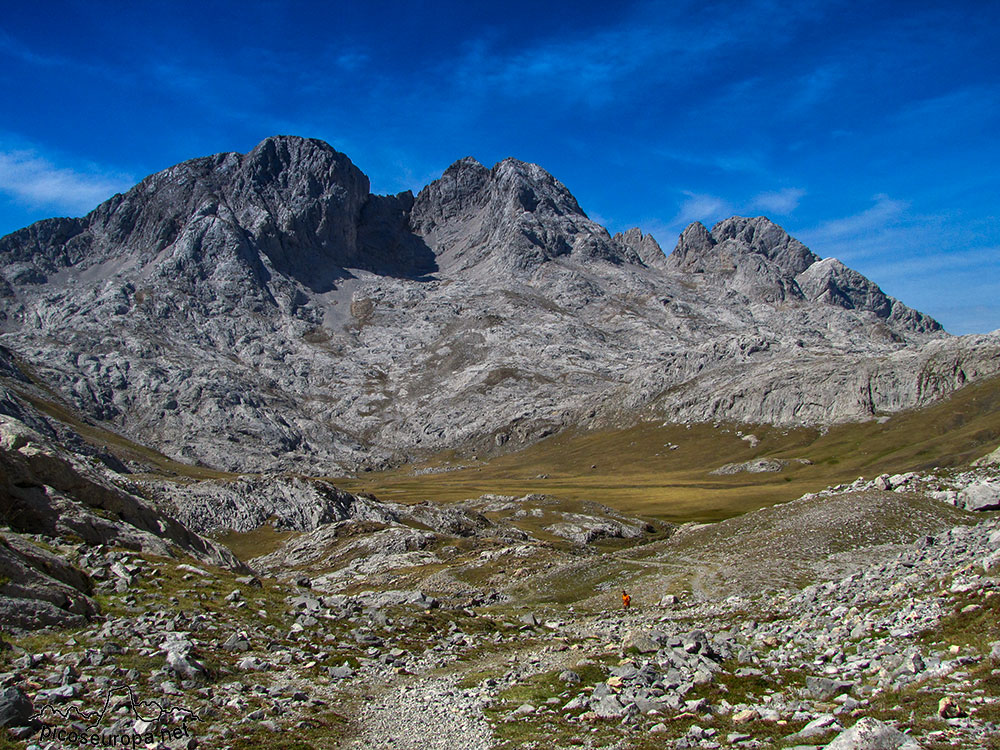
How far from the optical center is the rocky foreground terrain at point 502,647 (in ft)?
49.4

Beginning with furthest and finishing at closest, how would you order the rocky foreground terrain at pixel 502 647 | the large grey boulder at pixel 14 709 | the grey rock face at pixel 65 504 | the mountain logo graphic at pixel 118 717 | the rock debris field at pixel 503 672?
the grey rock face at pixel 65 504 < the rocky foreground terrain at pixel 502 647 < the rock debris field at pixel 503 672 < the mountain logo graphic at pixel 118 717 < the large grey boulder at pixel 14 709

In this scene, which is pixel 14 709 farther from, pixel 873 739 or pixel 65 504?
pixel 65 504

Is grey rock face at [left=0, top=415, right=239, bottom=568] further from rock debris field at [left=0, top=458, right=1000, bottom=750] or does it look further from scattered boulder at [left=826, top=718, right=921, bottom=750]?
scattered boulder at [left=826, top=718, right=921, bottom=750]

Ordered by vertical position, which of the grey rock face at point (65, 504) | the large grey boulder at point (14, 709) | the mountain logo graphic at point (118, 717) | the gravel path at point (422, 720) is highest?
the grey rock face at point (65, 504)

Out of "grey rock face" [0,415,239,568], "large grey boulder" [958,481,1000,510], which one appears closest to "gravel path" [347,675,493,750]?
"grey rock face" [0,415,239,568]

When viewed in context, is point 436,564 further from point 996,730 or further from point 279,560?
point 996,730

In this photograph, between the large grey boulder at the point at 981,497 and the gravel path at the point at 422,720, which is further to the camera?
the large grey boulder at the point at 981,497

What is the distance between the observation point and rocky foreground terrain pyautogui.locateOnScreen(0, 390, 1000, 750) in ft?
49.4

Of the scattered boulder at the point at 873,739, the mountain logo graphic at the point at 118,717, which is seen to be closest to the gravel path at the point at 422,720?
the mountain logo graphic at the point at 118,717

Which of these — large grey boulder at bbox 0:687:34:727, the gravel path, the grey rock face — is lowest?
the gravel path

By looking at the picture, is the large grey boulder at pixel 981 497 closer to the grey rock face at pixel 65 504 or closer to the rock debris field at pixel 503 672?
the rock debris field at pixel 503 672

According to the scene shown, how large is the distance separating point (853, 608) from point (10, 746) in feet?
90.2

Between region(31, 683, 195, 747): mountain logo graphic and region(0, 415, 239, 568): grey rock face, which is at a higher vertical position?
region(0, 415, 239, 568): grey rock face

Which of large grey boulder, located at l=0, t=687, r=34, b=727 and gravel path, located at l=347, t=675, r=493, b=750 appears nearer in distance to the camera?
large grey boulder, located at l=0, t=687, r=34, b=727
